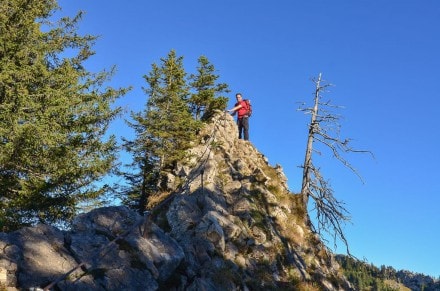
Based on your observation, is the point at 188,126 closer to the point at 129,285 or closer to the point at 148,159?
the point at 148,159

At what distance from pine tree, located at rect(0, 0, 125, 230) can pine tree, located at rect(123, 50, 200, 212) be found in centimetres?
401

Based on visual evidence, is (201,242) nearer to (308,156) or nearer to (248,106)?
(308,156)

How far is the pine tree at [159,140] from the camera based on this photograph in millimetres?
21797

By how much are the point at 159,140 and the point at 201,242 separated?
10154 mm

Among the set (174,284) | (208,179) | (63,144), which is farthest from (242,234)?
(63,144)

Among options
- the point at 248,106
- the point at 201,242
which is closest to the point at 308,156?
the point at 248,106

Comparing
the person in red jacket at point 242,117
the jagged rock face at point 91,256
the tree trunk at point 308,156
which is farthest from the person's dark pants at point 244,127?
the jagged rock face at point 91,256

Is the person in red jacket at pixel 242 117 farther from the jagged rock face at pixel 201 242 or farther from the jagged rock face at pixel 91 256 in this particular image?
the jagged rock face at pixel 91 256

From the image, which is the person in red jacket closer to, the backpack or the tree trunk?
the backpack

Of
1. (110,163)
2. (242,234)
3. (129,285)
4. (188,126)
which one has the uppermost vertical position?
(188,126)

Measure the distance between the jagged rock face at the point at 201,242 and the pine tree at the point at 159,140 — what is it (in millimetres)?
1047

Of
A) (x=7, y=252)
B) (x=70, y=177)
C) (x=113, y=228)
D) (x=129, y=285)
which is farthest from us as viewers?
(x=70, y=177)

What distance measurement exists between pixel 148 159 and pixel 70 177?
705 cm

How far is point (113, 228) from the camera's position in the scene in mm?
11312
